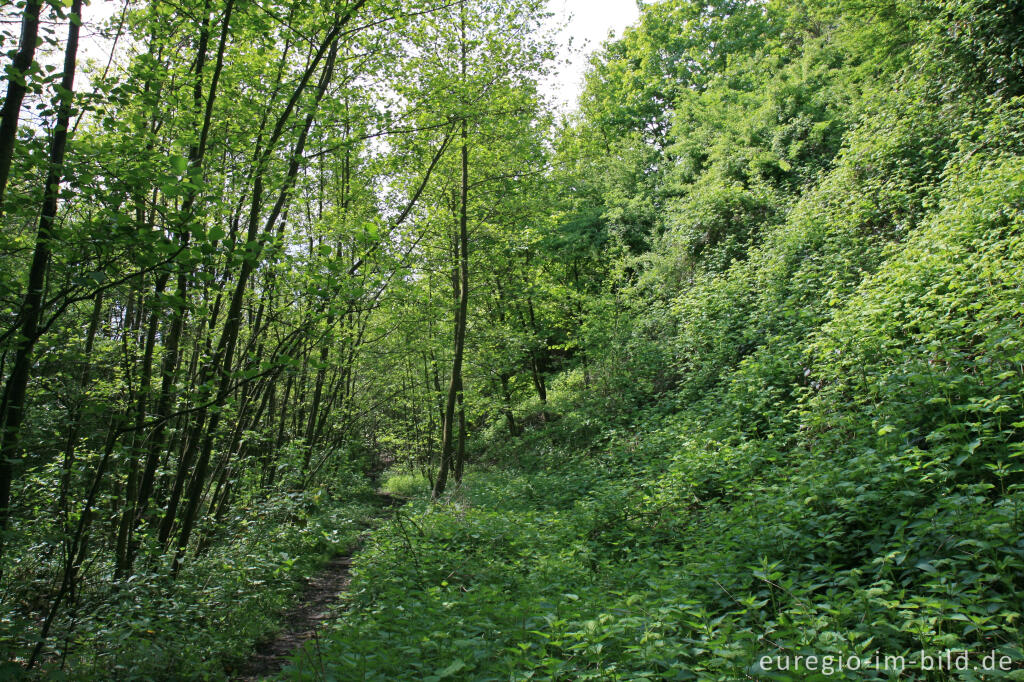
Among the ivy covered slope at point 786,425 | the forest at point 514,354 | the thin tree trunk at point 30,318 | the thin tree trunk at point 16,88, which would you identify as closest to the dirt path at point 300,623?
the forest at point 514,354

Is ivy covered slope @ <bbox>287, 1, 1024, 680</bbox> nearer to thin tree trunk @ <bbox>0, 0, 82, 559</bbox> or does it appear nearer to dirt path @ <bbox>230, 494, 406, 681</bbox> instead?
dirt path @ <bbox>230, 494, 406, 681</bbox>

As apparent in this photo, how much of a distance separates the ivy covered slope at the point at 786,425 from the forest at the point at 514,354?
2.0 inches

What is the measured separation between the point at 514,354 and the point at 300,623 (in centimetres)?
884

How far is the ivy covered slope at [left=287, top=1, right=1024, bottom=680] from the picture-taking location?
3.27 m

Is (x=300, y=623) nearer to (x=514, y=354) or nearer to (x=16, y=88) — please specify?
(x=16, y=88)

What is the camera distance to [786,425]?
6887mm

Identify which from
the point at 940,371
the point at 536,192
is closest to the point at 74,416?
the point at 940,371

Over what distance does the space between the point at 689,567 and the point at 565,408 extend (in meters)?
9.59

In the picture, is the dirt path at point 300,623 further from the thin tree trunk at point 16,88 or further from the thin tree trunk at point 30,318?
the thin tree trunk at point 16,88

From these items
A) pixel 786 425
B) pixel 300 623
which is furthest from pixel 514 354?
pixel 300 623

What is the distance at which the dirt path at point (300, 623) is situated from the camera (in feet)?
17.8

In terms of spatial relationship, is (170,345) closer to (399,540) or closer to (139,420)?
(139,420)

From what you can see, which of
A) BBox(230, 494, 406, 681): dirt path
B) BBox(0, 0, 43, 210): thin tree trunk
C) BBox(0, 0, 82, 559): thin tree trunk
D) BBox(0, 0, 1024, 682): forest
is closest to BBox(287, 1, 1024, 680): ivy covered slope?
BBox(0, 0, 1024, 682): forest

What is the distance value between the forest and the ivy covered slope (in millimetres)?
50
